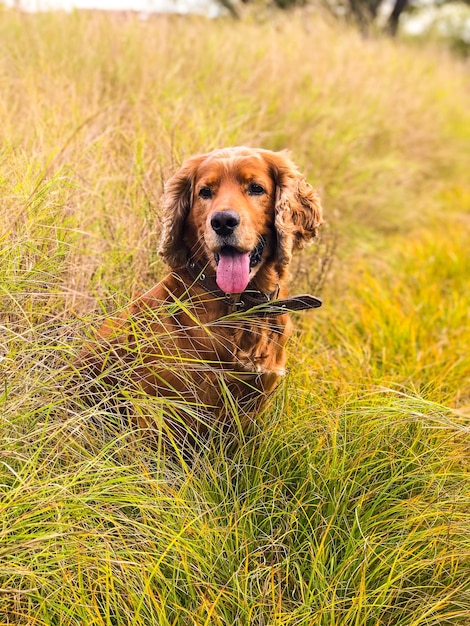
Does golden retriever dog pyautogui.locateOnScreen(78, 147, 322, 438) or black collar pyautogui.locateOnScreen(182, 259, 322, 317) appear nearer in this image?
golden retriever dog pyautogui.locateOnScreen(78, 147, 322, 438)

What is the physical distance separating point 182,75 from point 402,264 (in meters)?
2.16

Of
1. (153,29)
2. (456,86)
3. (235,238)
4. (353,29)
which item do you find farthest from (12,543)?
(456,86)

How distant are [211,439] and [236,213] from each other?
0.72m

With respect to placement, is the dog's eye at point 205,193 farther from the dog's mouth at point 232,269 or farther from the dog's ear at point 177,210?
the dog's mouth at point 232,269

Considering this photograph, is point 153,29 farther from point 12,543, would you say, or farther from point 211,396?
point 12,543

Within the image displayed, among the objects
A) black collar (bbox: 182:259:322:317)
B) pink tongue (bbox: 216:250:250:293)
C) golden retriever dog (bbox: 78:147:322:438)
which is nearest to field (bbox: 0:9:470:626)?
golden retriever dog (bbox: 78:147:322:438)

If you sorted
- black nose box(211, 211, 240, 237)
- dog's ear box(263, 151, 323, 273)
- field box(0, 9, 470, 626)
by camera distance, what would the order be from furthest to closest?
dog's ear box(263, 151, 323, 273)
black nose box(211, 211, 240, 237)
field box(0, 9, 470, 626)

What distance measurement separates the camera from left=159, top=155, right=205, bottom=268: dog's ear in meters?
2.39

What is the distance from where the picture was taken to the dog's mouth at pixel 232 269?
219cm

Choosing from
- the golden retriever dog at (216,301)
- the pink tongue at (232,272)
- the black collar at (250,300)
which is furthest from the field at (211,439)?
the pink tongue at (232,272)

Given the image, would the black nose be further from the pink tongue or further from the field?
the field

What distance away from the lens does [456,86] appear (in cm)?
961

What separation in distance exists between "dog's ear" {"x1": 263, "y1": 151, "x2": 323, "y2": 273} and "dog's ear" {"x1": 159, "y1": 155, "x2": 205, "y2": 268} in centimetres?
29

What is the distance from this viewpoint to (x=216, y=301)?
227cm
